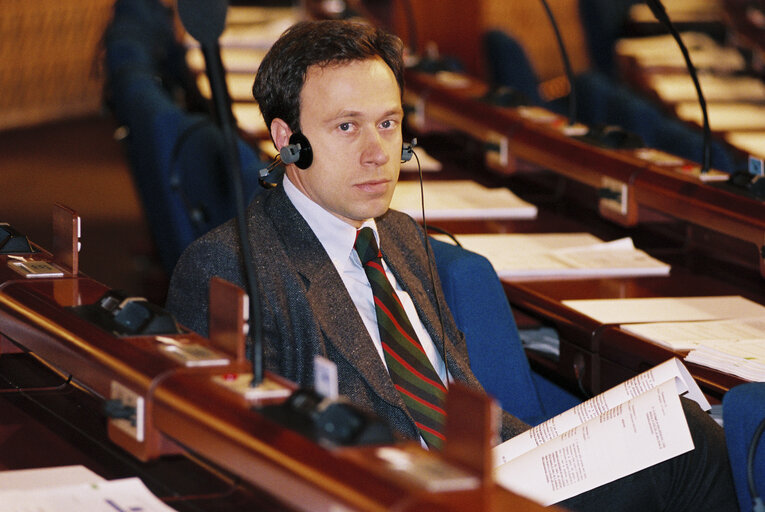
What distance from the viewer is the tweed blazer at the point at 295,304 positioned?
181 cm

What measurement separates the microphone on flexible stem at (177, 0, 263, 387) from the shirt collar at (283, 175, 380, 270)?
627 mm

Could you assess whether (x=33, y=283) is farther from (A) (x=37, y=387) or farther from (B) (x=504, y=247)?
(B) (x=504, y=247)

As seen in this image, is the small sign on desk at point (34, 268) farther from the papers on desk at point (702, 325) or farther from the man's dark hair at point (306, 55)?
the papers on desk at point (702, 325)

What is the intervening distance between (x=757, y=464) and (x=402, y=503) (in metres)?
0.79

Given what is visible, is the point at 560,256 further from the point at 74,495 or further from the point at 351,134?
the point at 74,495

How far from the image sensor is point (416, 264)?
7.08 ft

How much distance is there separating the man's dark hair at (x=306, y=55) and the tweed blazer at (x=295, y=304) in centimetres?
16

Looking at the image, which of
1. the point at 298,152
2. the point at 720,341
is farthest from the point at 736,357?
the point at 298,152

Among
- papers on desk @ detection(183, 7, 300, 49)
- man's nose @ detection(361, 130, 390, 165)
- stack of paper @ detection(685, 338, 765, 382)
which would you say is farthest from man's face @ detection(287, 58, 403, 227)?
papers on desk @ detection(183, 7, 300, 49)

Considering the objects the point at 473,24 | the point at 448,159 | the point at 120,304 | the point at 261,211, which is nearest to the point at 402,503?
the point at 120,304

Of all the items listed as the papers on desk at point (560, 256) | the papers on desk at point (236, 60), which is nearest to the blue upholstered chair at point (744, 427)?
the papers on desk at point (560, 256)

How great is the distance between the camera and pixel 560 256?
8.78ft

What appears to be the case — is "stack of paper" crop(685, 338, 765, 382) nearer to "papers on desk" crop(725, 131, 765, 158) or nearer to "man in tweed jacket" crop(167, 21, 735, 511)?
"man in tweed jacket" crop(167, 21, 735, 511)

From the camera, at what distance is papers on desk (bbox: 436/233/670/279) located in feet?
8.36
